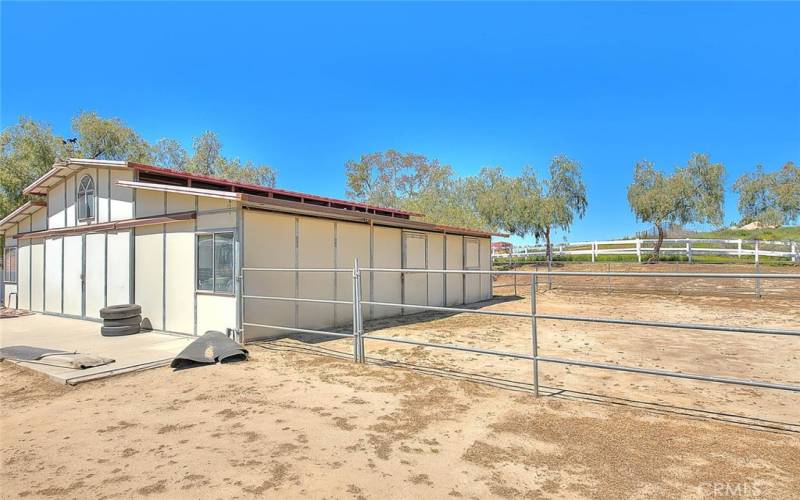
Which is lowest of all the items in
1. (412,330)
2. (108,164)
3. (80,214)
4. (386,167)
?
(412,330)

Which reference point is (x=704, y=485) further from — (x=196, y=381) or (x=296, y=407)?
(x=196, y=381)

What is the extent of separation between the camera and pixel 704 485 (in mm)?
2725

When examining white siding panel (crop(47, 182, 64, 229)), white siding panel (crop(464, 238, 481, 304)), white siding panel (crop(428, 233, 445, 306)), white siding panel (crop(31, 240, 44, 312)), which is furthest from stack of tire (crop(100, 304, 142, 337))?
white siding panel (crop(464, 238, 481, 304))

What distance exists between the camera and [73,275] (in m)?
11.4

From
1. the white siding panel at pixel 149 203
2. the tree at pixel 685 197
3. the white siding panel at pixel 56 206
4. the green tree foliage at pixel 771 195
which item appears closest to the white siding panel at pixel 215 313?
the white siding panel at pixel 149 203

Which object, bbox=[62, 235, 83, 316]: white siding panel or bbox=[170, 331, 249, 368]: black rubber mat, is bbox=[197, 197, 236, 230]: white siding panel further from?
bbox=[62, 235, 83, 316]: white siding panel

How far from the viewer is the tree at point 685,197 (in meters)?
23.5

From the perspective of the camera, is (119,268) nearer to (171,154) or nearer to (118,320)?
(118,320)

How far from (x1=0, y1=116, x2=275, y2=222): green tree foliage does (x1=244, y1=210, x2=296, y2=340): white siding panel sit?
59.4 ft

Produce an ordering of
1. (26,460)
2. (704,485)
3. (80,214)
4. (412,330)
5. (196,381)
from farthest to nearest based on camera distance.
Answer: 1. (80,214)
2. (412,330)
3. (196,381)
4. (26,460)
5. (704,485)

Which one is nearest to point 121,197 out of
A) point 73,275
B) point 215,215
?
point 73,275

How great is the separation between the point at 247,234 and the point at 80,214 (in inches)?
277

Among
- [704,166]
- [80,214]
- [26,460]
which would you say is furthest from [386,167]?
[26,460]

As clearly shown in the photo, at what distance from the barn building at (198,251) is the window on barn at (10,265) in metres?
0.13
